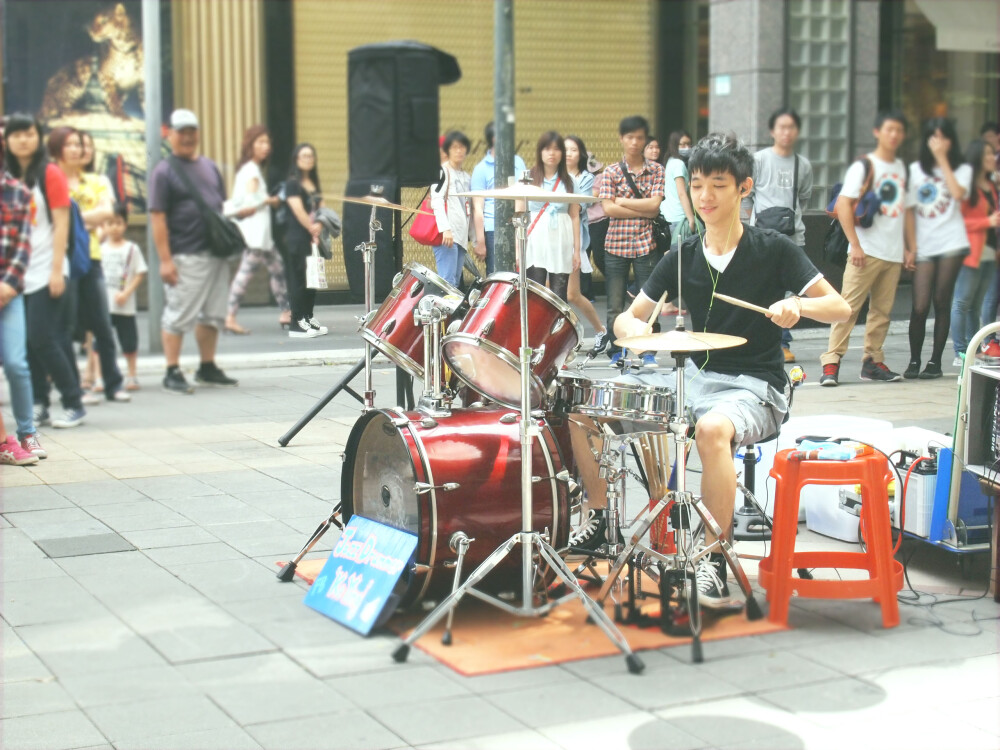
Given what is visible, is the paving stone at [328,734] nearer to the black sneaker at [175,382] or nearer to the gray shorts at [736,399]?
the gray shorts at [736,399]

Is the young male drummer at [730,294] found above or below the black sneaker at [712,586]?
above

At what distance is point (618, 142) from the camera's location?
8.12 meters

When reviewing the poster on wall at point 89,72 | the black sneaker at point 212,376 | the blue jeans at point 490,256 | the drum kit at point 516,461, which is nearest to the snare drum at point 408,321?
the drum kit at point 516,461

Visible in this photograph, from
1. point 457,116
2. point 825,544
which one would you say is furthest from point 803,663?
point 457,116

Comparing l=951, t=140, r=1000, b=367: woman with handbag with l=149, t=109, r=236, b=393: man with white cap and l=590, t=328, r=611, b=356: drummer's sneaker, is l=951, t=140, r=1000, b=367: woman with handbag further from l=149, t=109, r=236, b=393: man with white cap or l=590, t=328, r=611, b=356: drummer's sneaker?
l=149, t=109, r=236, b=393: man with white cap

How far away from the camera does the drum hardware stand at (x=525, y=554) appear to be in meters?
4.01

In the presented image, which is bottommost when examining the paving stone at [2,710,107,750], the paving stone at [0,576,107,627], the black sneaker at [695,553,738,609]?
the paving stone at [2,710,107,750]

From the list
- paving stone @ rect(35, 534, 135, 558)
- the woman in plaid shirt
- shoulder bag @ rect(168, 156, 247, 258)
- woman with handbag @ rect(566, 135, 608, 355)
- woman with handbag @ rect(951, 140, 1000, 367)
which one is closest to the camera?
paving stone @ rect(35, 534, 135, 558)

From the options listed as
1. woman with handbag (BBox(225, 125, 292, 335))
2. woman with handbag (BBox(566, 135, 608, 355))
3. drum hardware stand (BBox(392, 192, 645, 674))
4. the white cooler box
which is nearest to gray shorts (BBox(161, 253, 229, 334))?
woman with handbag (BBox(225, 125, 292, 335))

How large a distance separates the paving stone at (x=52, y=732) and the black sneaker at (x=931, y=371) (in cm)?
495

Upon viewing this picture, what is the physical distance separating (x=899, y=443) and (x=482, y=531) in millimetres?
2046

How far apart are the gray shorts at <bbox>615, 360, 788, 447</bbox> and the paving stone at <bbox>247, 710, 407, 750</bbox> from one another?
1425 mm

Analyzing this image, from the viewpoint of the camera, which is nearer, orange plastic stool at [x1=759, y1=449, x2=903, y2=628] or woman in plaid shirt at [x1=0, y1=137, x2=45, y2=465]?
orange plastic stool at [x1=759, y1=449, x2=903, y2=628]

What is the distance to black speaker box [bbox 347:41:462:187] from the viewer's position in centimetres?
622
